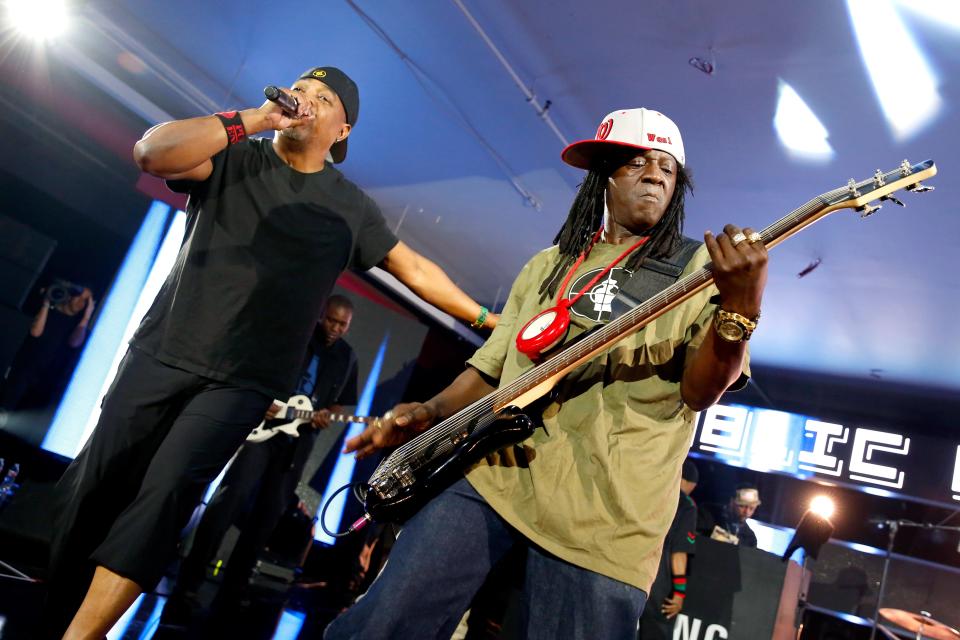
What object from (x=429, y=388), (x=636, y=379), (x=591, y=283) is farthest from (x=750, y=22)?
(x=429, y=388)

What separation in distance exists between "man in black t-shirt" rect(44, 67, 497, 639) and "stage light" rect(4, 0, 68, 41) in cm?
457

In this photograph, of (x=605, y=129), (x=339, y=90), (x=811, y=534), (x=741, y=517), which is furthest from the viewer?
(x=741, y=517)

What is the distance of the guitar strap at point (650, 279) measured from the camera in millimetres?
1945

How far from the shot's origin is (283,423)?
19.5 feet

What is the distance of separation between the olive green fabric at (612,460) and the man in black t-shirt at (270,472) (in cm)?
361

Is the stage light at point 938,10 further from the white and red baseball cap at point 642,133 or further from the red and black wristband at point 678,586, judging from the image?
the red and black wristband at point 678,586

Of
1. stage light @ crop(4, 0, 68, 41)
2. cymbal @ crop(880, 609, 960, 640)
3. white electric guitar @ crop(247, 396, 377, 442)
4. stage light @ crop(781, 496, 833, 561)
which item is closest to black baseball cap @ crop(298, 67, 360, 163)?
white electric guitar @ crop(247, 396, 377, 442)

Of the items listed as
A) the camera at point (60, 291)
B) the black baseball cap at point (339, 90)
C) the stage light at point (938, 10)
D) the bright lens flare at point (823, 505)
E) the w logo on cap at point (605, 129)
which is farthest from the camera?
the bright lens flare at point (823, 505)

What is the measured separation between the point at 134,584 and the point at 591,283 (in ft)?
5.76

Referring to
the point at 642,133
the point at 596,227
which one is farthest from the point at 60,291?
the point at 642,133

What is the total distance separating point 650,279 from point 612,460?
55 cm

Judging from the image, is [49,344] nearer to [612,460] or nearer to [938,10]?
[612,460]

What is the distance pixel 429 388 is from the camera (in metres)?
12.0

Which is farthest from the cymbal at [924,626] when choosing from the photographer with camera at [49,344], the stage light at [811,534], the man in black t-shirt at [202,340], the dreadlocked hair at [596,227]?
the photographer with camera at [49,344]
